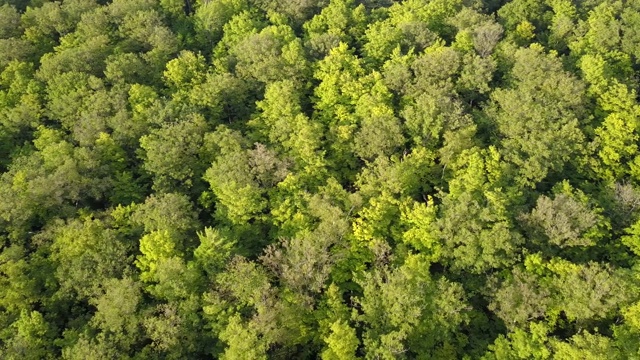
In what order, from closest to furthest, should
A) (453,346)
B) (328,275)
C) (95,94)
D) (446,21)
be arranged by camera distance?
(453,346), (328,275), (95,94), (446,21)

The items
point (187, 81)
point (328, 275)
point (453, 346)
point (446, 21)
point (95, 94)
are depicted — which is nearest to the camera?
point (453, 346)

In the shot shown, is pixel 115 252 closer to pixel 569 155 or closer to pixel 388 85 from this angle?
pixel 388 85

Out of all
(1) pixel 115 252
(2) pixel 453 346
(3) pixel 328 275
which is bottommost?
(2) pixel 453 346

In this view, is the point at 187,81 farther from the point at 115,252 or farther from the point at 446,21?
the point at 446,21

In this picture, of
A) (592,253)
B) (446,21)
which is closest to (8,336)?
(592,253)

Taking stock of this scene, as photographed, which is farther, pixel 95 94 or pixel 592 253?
pixel 95 94

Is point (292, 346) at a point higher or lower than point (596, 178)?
lower

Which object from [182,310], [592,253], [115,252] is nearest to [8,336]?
[115,252]
